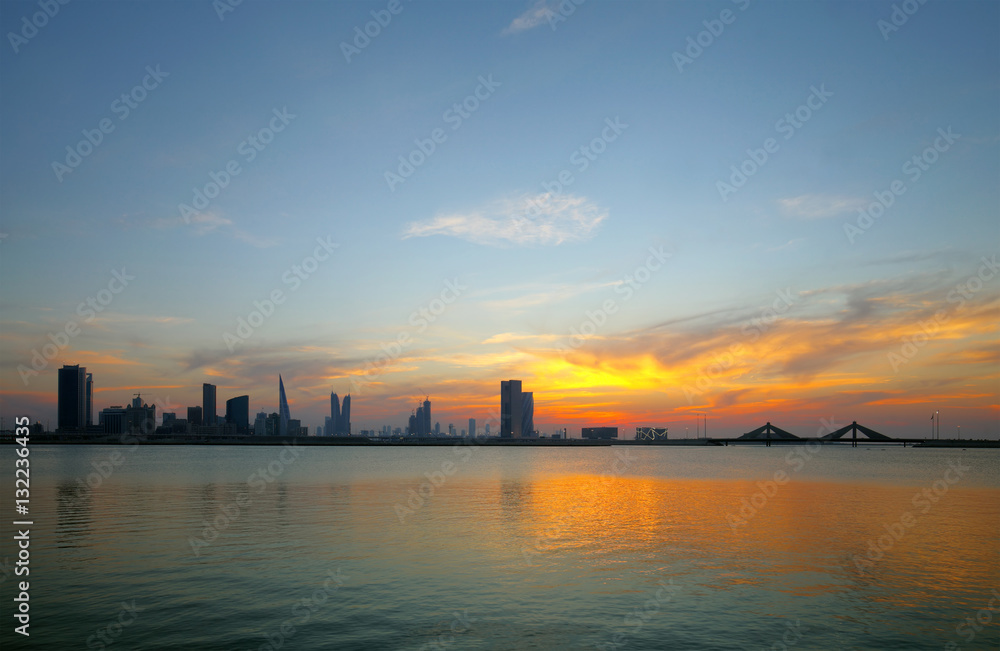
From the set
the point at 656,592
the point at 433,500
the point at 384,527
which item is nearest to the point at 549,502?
the point at 433,500

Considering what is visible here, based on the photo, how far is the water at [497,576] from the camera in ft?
63.9

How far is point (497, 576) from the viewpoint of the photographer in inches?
1045

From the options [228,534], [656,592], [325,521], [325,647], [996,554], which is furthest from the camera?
[325,521]

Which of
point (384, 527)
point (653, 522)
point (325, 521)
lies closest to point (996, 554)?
point (653, 522)

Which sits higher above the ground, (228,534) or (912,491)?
(228,534)

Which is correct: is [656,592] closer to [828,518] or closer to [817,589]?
[817,589]

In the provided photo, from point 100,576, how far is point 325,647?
13555 millimetres

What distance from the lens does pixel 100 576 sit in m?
25.7

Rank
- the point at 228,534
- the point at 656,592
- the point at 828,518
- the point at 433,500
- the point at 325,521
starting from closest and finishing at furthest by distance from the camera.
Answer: the point at 656,592 → the point at 228,534 → the point at 325,521 → the point at 828,518 → the point at 433,500

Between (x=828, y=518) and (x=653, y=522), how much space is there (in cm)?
1333

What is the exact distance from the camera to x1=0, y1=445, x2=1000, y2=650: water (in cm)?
1947

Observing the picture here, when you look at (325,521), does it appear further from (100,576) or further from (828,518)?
(828,518)

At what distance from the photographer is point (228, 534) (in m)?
35.6

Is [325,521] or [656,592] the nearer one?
[656,592]
